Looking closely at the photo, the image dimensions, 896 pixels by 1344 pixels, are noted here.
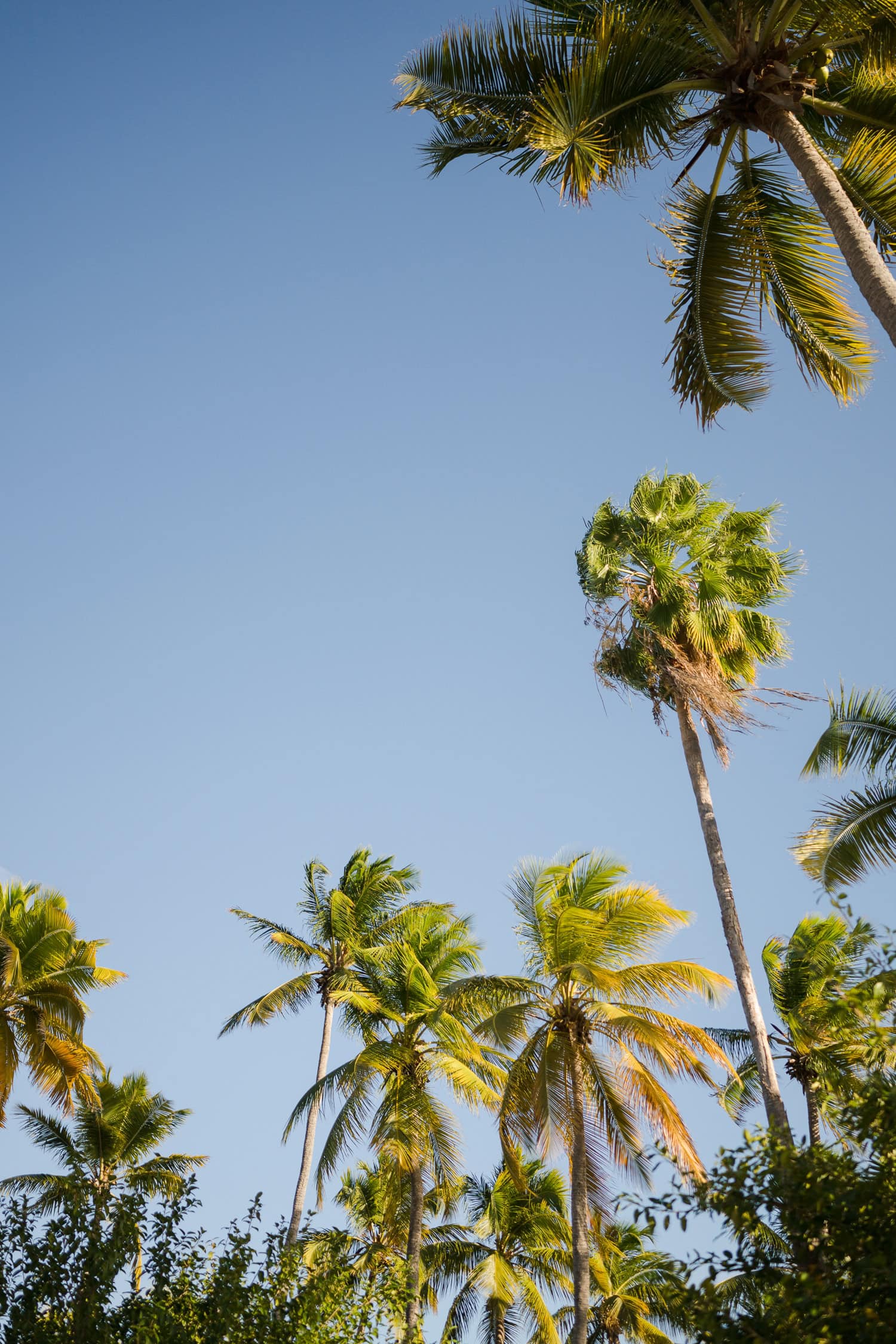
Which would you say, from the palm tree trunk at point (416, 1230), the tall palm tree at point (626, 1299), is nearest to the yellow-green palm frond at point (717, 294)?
the palm tree trunk at point (416, 1230)

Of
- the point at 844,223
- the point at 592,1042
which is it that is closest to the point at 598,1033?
the point at 592,1042

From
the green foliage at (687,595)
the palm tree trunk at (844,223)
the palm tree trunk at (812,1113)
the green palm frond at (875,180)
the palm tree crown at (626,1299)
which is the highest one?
the green foliage at (687,595)

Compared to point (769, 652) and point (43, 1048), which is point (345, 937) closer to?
point (43, 1048)

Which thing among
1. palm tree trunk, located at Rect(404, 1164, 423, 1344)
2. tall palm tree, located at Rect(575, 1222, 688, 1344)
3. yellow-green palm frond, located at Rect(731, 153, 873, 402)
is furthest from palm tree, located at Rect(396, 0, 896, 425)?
tall palm tree, located at Rect(575, 1222, 688, 1344)

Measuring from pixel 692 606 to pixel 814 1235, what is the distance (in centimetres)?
1464

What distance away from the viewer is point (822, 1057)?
851 inches

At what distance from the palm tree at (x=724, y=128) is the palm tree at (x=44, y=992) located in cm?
1693

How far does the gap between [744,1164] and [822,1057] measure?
17.8 m

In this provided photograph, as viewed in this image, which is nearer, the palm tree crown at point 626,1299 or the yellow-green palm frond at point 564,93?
the yellow-green palm frond at point 564,93

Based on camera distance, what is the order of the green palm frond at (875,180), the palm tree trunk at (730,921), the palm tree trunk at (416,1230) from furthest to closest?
the palm tree trunk at (416,1230)
the palm tree trunk at (730,921)
the green palm frond at (875,180)

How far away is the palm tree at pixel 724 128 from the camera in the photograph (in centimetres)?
943

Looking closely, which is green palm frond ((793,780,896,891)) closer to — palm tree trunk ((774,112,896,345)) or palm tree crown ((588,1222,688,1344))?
palm tree trunk ((774,112,896,345))

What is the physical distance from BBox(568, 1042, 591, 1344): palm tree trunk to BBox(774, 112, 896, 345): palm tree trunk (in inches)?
474

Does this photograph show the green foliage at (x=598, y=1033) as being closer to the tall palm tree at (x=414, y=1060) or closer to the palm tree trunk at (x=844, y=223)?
the tall palm tree at (x=414, y=1060)
